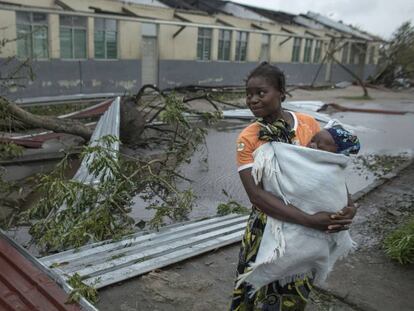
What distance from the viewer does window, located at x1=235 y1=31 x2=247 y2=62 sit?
72.4 feet

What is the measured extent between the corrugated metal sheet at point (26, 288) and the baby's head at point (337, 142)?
168 cm

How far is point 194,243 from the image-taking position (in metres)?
3.49

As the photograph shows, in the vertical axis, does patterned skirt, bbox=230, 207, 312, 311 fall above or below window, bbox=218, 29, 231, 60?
below

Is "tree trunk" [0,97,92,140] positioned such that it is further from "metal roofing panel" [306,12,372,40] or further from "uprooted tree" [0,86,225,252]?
"metal roofing panel" [306,12,372,40]

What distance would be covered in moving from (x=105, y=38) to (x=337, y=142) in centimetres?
1568

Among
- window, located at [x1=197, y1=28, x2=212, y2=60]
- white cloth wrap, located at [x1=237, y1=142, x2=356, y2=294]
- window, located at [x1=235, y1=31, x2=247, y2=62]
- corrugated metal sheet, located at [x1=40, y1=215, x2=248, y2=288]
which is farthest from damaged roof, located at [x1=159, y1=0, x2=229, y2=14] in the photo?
white cloth wrap, located at [x1=237, y1=142, x2=356, y2=294]

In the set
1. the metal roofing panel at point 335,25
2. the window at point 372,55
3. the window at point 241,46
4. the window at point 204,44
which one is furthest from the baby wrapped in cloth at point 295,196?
the window at point 372,55

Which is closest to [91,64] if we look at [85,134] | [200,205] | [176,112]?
[85,134]

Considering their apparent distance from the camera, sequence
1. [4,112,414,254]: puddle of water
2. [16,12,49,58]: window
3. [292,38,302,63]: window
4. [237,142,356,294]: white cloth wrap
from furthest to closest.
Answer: [292,38,302,63]: window < [16,12,49,58]: window < [4,112,414,254]: puddle of water < [237,142,356,294]: white cloth wrap

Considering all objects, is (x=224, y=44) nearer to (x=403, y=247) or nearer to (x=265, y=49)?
(x=265, y=49)

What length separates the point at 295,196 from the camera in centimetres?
163

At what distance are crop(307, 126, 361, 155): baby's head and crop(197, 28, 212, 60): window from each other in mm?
19006

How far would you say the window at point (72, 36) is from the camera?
47.6 feet

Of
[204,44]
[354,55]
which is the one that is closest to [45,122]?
[204,44]
